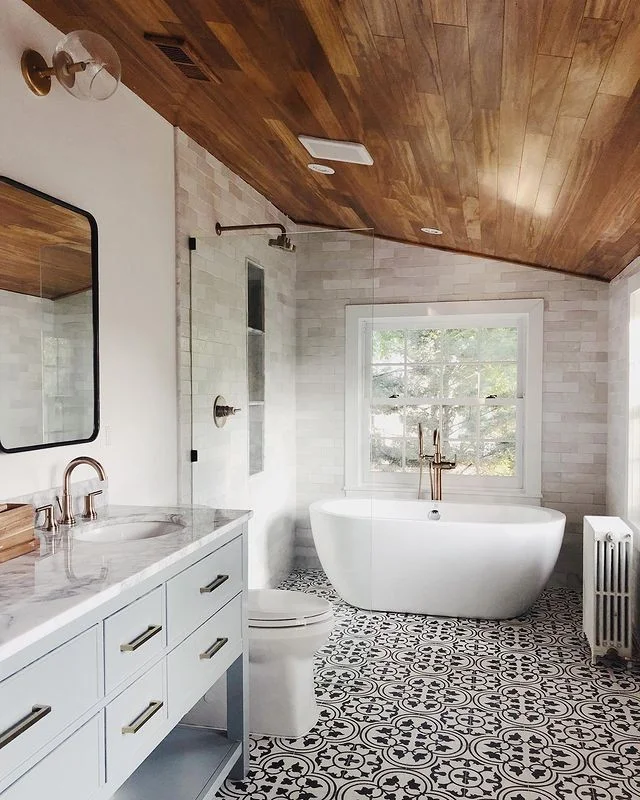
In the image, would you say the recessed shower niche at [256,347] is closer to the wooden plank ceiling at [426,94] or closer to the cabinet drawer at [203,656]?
the wooden plank ceiling at [426,94]

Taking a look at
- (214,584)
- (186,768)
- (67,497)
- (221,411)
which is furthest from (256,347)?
(186,768)

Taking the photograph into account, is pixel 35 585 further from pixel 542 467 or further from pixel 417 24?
pixel 542 467

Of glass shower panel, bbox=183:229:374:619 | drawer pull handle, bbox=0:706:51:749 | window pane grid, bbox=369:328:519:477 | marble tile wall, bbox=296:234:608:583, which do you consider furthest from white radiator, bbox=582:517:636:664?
drawer pull handle, bbox=0:706:51:749

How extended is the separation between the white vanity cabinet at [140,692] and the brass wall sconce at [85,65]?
1.49m

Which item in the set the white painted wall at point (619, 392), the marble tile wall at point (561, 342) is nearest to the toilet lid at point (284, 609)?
the white painted wall at point (619, 392)

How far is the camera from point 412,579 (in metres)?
4.26

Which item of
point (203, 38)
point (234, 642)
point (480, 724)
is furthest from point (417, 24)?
point (480, 724)

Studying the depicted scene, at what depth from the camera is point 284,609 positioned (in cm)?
301

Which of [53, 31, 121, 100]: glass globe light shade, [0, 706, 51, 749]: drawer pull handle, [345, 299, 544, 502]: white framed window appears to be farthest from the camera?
[345, 299, 544, 502]: white framed window

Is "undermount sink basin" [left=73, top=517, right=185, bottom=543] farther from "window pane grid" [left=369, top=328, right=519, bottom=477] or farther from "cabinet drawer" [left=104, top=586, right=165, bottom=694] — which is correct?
"window pane grid" [left=369, top=328, right=519, bottom=477]

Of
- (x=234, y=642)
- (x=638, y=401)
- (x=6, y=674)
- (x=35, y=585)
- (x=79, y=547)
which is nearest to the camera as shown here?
(x=6, y=674)

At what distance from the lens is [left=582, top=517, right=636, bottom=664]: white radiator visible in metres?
3.53

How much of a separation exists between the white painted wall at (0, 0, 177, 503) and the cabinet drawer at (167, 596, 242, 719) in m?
0.76

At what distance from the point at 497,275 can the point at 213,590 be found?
11.9 ft
